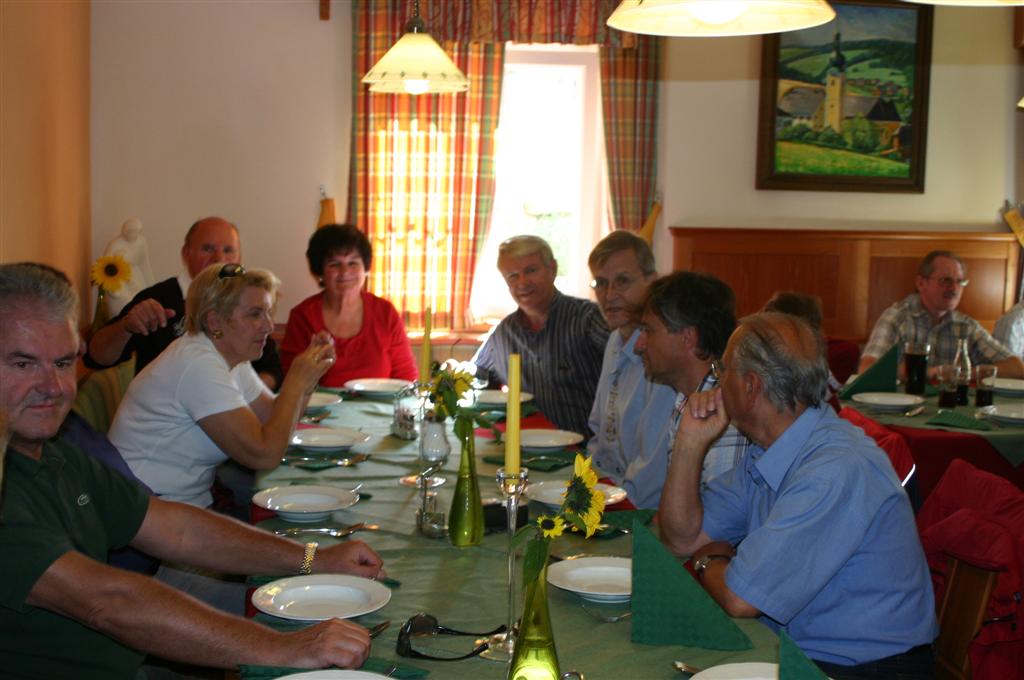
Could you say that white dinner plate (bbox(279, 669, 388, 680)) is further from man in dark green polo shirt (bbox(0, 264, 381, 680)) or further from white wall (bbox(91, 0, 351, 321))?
white wall (bbox(91, 0, 351, 321))

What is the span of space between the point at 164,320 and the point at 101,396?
59 centimetres

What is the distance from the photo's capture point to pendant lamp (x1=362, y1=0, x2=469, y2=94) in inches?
147

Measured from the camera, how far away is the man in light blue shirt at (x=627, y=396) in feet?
9.78

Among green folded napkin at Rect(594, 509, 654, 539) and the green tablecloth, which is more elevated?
green folded napkin at Rect(594, 509, 654, 539)

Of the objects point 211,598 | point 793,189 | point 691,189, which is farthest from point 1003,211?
point 211,598

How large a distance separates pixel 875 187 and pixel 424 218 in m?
2.92

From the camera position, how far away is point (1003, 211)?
705 centimetres

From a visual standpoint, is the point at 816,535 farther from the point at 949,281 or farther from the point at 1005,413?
the point at 949,281

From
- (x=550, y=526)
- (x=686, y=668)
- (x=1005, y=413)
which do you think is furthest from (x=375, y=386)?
(x=550, y=526)

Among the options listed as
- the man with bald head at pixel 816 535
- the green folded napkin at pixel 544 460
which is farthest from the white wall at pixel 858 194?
the man with bald head at pixel 816 535

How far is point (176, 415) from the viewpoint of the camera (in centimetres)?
292

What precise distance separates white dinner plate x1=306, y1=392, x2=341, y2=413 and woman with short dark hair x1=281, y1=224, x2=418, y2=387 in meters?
0.52

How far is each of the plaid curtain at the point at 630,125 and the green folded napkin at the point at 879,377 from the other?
7.49ft

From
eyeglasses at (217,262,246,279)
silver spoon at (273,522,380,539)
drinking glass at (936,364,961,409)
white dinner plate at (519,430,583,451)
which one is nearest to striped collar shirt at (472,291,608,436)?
white dinner plate at (519,430,583,451)
